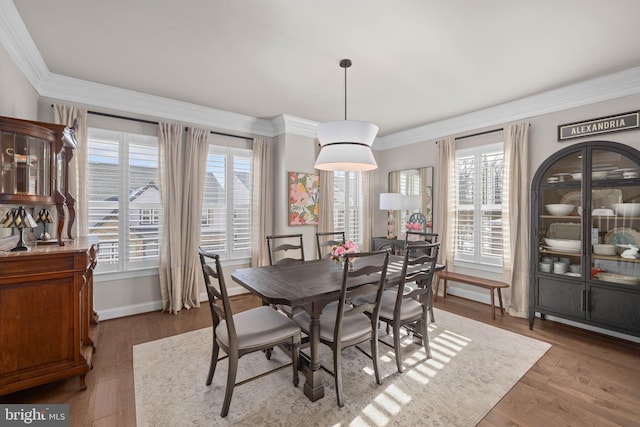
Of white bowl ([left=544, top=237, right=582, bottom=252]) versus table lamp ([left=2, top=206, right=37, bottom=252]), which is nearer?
table lamp ([left=2, top=206, right=37, bottom=252])

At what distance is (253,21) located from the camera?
220 centimetres

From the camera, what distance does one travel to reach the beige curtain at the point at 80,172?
3230 millimetres

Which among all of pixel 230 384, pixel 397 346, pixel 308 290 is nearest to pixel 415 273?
pixel 397 346

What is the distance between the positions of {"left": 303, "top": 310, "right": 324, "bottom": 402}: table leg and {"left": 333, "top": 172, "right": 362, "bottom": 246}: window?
3.25 metres

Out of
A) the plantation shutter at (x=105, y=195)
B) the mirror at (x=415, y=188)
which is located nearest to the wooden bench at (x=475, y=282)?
the mirror at (x=415, y=188)

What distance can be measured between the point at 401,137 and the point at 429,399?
4.27 meters

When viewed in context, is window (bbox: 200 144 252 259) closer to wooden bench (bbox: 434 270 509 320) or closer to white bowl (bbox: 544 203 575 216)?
wooden bench (bbox: 434 270 509 320)

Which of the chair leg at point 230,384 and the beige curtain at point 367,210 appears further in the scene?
the beige curtain at point 367,210

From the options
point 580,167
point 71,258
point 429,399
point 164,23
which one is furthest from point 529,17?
point 71,258

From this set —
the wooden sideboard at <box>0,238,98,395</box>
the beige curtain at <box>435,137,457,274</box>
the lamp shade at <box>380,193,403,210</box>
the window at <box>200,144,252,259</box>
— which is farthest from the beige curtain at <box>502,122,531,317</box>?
the wooden sideboard at <box>0,238,98,395</box>

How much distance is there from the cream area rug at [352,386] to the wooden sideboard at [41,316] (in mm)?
568

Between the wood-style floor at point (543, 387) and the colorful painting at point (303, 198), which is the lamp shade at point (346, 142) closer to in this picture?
the colorful painting at point (303, 198)

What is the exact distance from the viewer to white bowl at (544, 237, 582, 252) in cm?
310

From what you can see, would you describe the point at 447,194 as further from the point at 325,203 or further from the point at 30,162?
the point at 30,162
